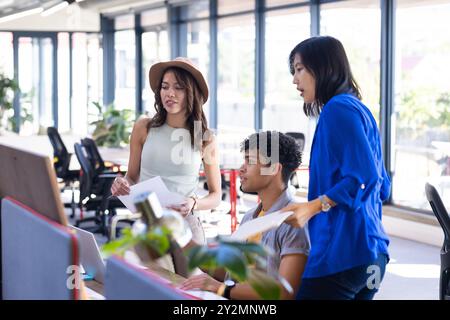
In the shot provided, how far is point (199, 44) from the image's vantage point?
1329 cm

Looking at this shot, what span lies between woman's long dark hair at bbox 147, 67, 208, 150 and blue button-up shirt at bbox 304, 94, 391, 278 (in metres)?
1.00

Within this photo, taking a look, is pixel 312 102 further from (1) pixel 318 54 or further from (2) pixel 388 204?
(2) pixel 388 204

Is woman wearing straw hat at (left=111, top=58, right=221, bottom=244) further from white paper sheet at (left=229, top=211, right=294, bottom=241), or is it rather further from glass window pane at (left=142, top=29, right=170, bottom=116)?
glass window pane at (left=142, top=29, right=170, bottom=116)

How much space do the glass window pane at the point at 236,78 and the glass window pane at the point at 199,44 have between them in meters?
0.35

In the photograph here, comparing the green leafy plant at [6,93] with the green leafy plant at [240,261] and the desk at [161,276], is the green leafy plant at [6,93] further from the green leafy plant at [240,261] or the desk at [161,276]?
the green leafy plant at [240,261]

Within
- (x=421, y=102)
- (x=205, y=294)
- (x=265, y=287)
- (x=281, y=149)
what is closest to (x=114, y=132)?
(x=421, y=102)

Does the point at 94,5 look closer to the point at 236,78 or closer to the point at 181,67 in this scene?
the point at 236,78

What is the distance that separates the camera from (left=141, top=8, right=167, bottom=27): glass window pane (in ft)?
47.8

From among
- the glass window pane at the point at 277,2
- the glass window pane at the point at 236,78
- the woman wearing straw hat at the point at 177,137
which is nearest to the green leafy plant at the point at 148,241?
the woman wearing straw hat at the point at 177,137

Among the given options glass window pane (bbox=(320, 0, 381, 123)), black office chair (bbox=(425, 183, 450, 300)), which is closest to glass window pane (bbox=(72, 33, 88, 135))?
glass window pane (bbox=(320, 0, 381, 123))

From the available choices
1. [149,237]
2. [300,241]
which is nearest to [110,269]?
[149,237]

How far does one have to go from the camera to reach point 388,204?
8.97 metres

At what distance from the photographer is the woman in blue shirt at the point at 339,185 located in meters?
2.35
